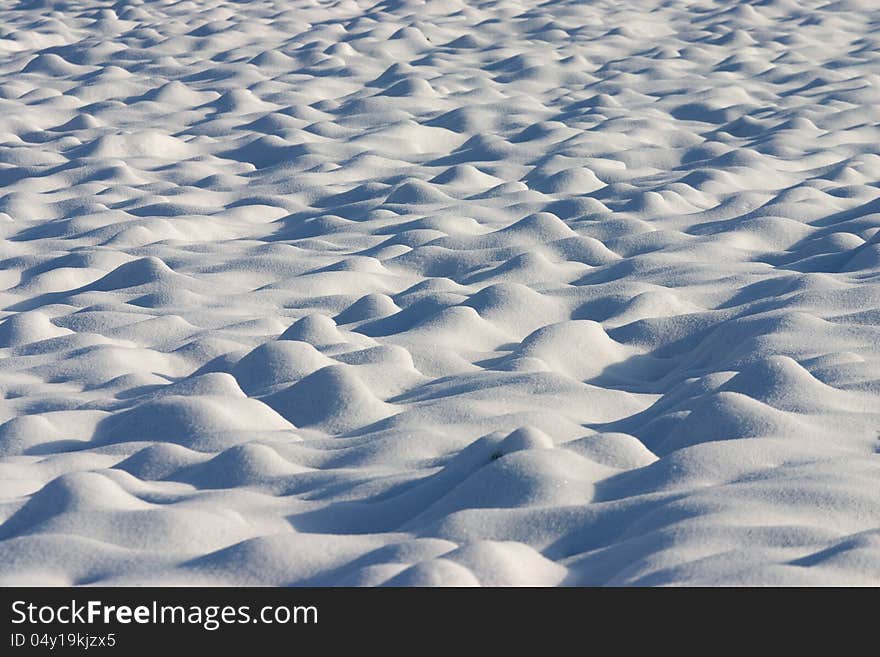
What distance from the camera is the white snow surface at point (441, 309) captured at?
174cm

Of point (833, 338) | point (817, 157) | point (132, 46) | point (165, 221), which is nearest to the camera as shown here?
point (833, 338)

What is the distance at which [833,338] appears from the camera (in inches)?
98.6

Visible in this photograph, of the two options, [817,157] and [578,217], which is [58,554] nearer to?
[578,217]

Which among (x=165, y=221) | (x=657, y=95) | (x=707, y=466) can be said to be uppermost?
(x=707, y=466)

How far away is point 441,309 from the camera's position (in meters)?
2.85

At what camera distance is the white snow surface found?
174 centimetres

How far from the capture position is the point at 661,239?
134 inches

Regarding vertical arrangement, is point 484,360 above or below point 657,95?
above

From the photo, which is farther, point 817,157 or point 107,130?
point 107,130

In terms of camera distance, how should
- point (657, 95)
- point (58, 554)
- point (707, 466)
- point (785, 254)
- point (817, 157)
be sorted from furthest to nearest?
point (657, 95)
point (817, 157)
point (785, 254)
point (707, 466)
point (58, 554)

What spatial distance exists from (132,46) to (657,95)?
260cm
